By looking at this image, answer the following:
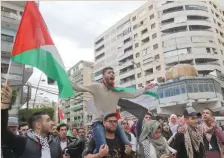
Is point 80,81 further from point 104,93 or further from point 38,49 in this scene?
point 38,49

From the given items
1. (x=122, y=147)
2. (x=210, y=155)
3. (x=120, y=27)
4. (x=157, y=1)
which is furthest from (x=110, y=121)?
(x=120, y=27)

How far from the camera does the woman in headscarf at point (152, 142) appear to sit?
4297 millimetres

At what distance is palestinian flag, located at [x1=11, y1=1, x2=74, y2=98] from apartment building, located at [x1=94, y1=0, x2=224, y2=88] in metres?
47.4

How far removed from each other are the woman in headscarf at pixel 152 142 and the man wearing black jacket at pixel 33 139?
4.05ft

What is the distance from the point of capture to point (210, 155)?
5.23m

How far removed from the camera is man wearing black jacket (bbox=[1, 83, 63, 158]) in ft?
8.07

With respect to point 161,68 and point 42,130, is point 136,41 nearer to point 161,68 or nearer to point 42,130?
point 161,68

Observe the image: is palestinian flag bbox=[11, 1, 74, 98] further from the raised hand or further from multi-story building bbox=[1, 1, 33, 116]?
multi-story building bbox=[1, 1, 33, 116]

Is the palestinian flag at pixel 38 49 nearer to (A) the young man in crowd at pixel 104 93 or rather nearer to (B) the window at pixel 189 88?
(A) the young man in crowd at pixel 104 93

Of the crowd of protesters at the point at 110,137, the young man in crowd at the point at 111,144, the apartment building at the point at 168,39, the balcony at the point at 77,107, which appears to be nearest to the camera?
the crowd of protesters at the point at 110,137

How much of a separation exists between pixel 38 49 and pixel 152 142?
6.95 ft

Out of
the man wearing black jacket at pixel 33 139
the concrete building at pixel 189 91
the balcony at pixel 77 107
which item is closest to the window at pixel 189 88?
the concrete building at pixel 189 91

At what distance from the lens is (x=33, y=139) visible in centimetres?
361

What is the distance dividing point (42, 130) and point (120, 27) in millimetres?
64184
